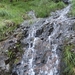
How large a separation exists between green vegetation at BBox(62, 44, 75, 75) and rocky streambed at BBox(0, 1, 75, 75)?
0.65ft

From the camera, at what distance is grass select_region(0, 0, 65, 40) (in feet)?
29.0

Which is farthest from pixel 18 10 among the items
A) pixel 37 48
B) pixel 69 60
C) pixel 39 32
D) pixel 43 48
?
pixel 69 60

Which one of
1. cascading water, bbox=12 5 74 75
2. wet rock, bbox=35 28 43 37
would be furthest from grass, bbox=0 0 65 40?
wet rock, bbox=35 28 43 37

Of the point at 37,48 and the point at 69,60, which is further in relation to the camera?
the point at 37,48

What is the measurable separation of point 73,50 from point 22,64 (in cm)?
160

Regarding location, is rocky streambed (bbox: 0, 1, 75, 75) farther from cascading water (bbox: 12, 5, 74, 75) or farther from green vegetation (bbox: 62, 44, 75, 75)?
green vegetation (bbox: 62, 44, 75, 75)

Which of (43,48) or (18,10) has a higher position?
(18,10)

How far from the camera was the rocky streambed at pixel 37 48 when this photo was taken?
21.4 feet

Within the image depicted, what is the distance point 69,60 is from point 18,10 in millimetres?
5547

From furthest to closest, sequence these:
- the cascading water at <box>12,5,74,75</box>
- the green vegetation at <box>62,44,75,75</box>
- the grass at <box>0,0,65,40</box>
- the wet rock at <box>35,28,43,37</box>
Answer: the grass at <box>0,0,65,40</box>
the wet rock at <box>35,28,43,37</box>
the cascading water at <box>12,5,74,75</box>
the green vegetation at <box>62,44,75,75</box>

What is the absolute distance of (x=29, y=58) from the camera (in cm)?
698

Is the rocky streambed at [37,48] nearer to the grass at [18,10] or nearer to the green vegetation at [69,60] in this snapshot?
the green vegetation at [69,60]

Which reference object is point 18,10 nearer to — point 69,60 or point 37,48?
point 37,48

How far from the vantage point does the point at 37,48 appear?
7129 mm
